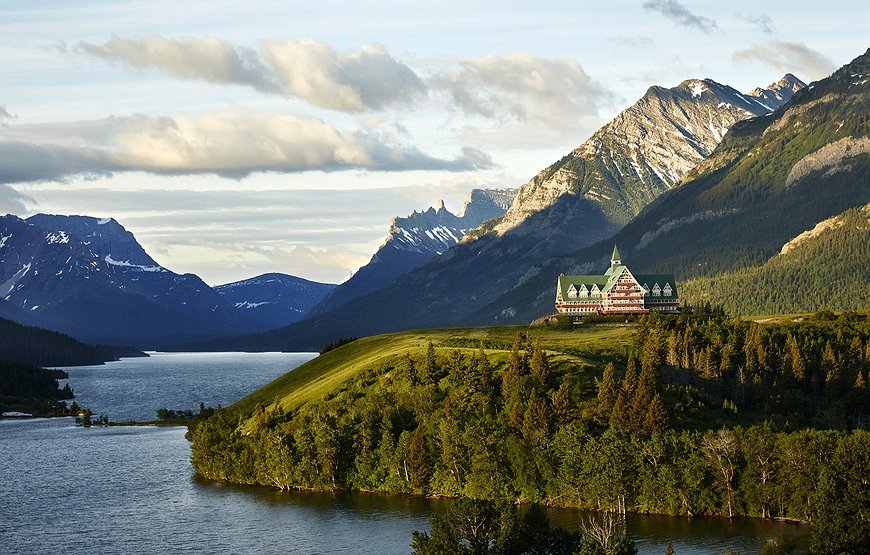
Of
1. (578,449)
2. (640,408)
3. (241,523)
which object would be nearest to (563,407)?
(640,408)

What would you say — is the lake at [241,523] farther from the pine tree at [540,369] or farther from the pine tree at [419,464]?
the pine tree at [540,369]

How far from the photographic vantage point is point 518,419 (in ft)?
579

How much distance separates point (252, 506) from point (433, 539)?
6627cm

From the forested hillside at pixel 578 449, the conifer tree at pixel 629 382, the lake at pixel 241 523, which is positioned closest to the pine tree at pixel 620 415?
the forested hillside at pixel 578 449

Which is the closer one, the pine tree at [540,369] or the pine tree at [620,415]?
the pine tree at [620,415]

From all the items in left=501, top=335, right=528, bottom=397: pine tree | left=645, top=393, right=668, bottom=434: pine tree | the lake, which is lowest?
the lake

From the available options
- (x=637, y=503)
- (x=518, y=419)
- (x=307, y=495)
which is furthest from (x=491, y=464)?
(x=307, y=495)

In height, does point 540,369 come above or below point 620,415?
above

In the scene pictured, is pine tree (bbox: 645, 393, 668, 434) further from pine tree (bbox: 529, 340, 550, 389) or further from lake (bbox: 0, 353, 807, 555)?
pine tree (bbox: 529, 340, 550, 389)

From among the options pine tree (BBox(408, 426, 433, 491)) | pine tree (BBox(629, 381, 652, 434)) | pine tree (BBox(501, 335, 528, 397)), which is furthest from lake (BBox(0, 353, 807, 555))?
pine tree (BBox(501, 335, 528, 397))

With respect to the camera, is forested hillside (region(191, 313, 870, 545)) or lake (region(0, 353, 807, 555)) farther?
forested hillside (region(191, 313, 870, 545))

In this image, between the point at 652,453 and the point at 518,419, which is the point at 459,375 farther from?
the point at 652,453

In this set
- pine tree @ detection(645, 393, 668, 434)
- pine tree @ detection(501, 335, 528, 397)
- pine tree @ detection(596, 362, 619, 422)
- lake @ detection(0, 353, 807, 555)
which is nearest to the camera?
lake @ detection(0, 353, 807, 555)

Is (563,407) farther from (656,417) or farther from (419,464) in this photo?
(419,464)
